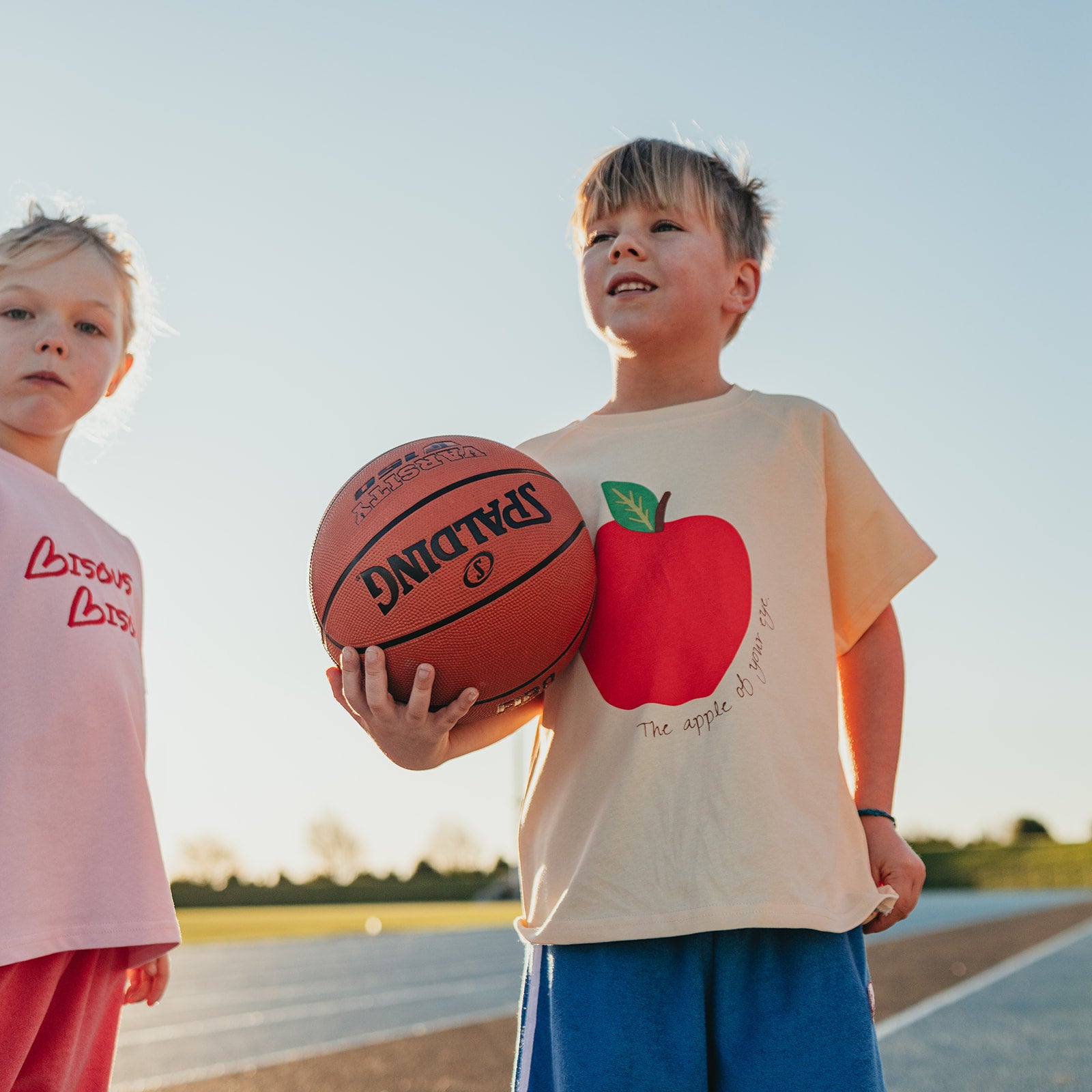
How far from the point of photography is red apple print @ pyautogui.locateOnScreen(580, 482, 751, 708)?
205 cm

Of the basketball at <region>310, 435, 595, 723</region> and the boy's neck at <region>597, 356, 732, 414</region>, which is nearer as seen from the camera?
the basketball at <region>310, 435, 595, 723</region>

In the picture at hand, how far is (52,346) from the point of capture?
8.70 ft

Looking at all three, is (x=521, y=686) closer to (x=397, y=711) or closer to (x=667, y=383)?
(x=397, y=711)

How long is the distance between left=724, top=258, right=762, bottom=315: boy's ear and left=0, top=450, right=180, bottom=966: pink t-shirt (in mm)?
1538

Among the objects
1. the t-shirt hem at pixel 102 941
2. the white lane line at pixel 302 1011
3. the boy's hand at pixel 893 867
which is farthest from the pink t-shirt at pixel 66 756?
the white lane line at pixel 302 1011

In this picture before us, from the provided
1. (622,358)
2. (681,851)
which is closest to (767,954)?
(681,851)

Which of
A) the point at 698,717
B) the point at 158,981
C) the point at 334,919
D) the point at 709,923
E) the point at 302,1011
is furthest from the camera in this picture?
the point at 334,919

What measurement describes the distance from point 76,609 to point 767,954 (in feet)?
5.20

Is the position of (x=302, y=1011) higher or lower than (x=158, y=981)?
lower

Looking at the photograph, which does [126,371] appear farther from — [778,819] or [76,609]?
[778,819]

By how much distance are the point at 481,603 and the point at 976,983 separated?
29.7 feet

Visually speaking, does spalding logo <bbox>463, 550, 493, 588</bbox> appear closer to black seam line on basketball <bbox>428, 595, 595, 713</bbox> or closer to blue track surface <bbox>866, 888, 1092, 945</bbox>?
black seam line on basketball <bbox>428, 595, 595, 713</bbox>

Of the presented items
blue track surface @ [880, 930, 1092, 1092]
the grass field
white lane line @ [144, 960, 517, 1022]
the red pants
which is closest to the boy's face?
the red pants

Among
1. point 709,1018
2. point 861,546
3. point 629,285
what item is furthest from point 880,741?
point 629,285
